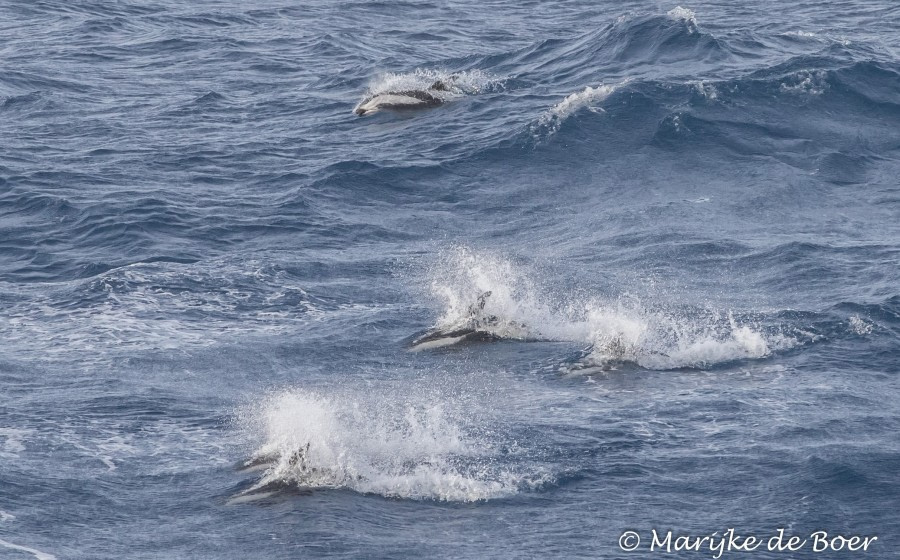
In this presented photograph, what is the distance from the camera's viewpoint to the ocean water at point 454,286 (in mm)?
27953

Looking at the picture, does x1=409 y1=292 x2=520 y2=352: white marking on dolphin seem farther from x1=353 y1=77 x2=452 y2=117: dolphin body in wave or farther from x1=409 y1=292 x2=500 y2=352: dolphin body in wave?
x1=353 y1=77 x2=452 y2=117: dolphin body in wave

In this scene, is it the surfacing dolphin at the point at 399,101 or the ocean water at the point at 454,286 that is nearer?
the ocean water at the point at 454,286

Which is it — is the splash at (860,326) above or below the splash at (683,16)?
below

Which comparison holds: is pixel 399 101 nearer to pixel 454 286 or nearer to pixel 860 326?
pixel 454 286

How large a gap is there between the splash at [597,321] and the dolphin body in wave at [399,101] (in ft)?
43.8

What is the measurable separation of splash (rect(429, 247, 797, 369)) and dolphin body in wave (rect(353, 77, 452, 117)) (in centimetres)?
1334

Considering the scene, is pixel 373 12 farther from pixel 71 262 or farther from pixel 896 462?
pixel 896 462

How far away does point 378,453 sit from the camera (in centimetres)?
3012

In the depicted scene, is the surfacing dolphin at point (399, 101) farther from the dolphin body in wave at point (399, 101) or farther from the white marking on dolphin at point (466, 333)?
the white marking on dolphin at point (466, 333)

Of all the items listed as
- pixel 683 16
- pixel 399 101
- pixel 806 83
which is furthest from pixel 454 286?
pixel 683 16

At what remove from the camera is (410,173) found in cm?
4862

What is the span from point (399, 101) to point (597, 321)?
63.7 feet

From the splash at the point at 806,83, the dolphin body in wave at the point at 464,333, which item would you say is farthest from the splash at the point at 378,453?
the splash at the point at 806,83

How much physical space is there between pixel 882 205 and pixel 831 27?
20289 millimetres
